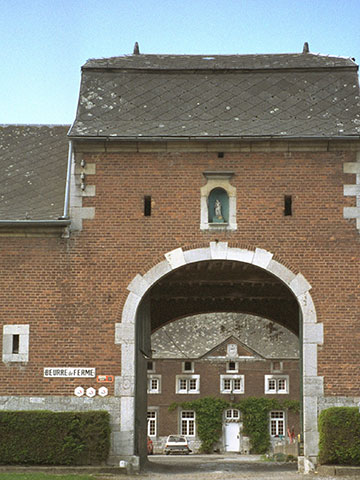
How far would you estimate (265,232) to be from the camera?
18406 mm

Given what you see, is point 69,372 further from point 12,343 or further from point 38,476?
point 38,476

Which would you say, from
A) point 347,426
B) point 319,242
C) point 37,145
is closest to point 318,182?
point 319,242

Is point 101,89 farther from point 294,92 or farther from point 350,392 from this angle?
point 350,392

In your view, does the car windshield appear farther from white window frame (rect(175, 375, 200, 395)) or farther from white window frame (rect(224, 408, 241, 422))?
white window frame (rect(175, 375, 200, 395))

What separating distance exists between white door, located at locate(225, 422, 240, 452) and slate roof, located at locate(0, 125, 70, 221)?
104 ft

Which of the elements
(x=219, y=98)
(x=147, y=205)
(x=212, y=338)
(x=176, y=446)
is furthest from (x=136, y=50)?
(x=212, y=338)

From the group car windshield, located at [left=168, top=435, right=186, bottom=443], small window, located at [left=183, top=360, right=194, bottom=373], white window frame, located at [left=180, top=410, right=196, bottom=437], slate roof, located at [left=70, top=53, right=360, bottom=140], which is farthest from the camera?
small window, located at [left=183, top=360, right=194, bottom=373]

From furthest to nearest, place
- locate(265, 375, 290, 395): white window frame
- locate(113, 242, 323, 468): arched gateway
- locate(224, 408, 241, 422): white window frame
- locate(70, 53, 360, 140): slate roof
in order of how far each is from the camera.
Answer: locate(265, 375, 290, 395): white window frame, locate(224, 408, 241, 422): white window frame, locate(70, 53, 360, 140): slate roof, locate(113, 242, 323, 468): arched gateway

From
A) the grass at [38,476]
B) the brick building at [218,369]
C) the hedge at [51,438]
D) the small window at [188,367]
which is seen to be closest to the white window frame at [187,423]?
the brick building at [218,369]

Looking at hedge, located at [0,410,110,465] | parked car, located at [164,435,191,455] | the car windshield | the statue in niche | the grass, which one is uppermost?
the statue in niche

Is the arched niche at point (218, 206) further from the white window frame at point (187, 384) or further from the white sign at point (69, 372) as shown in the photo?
the white window frame at point (187, 384)

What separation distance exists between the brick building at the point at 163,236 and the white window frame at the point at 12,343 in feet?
0.10

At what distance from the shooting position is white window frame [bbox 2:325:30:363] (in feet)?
59.0

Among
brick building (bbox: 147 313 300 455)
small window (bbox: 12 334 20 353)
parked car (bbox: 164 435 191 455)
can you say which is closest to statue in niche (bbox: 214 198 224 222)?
small window (bbox: 12 334 20 353)
